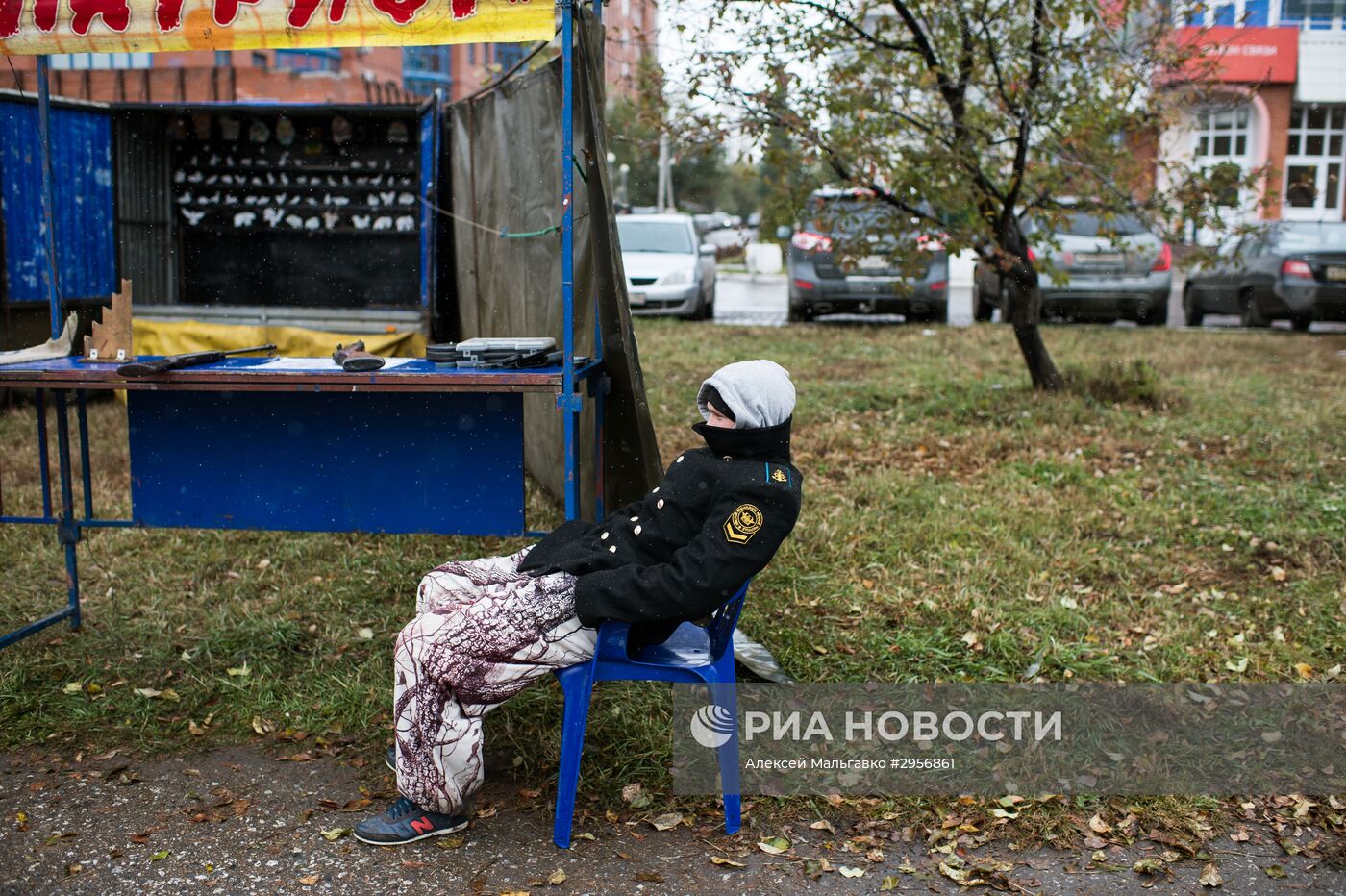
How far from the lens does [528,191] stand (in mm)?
5699

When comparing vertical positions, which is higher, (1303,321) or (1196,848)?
(1303,321)

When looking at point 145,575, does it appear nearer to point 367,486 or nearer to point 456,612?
point 367,486

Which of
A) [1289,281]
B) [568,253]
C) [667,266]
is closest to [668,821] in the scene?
[568,253]

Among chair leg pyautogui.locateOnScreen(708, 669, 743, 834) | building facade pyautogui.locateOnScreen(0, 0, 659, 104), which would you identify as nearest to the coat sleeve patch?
chair leg pyautogui.locateOnScreen(708, 669, 743, 834)

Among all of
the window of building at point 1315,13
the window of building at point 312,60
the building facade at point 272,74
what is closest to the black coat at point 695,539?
the building facade at point 272,74

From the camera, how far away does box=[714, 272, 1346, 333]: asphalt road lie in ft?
52.1

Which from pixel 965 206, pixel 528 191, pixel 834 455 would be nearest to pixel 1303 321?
pixel 965 206

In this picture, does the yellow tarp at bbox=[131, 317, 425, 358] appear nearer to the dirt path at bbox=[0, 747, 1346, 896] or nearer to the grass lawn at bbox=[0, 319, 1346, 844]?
the grass lawn at bbox=[0, 319, 1346, 844]

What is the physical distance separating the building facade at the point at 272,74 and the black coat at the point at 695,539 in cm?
210

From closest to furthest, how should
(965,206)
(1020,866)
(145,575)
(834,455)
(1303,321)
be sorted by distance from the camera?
(1020,866) < (145,575) < (834,455) < (965,206) < (1303,321)

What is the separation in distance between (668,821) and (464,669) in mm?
796

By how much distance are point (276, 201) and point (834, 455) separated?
495 cm

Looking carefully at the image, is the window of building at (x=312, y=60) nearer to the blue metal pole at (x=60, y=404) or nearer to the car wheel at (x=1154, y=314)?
the car wheel at (x=1154, y=314)

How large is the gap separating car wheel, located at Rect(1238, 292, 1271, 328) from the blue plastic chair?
13.8 m
